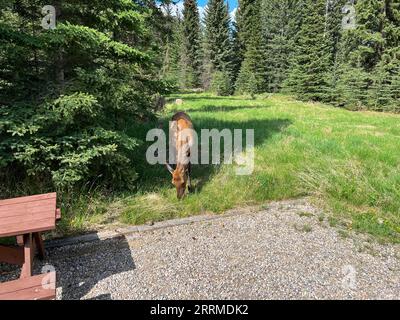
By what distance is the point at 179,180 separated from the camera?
6.12m

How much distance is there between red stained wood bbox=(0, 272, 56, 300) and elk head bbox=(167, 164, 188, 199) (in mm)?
3073

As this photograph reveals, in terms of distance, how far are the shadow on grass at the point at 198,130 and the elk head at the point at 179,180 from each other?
1.78ft

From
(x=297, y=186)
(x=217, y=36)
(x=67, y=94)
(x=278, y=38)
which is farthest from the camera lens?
(x=217, y=36)

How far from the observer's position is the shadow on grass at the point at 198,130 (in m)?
6.82

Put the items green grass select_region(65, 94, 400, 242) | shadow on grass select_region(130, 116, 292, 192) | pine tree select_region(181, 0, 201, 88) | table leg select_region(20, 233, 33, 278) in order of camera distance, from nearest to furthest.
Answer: table leg select_region(20, 233, 33, 278), green grass select_region(65, 94, 400, 242), shadow on grass select_region(130, 116, 292, 192), pine tree select_region(181, 0, 201, 88)

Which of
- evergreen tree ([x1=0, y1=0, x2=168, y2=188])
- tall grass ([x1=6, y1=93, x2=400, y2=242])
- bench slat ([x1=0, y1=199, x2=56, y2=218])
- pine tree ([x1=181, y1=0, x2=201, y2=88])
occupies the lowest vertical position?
tall grass ([x1=6, y1=93, x2=400, y2=242])

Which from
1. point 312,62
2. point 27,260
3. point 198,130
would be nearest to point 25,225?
point 27,260

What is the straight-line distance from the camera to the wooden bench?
10.8 feet

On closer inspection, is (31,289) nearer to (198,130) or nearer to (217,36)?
(198,130)

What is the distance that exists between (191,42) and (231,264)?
5092cm

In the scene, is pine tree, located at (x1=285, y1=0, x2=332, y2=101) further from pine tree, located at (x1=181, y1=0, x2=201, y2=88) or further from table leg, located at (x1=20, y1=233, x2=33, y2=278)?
table leg, located at (x1=20, y1=233, x2=33, y2=278)

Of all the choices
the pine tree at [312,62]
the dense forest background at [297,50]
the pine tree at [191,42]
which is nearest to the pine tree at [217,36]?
the dense forest background at [297,50]

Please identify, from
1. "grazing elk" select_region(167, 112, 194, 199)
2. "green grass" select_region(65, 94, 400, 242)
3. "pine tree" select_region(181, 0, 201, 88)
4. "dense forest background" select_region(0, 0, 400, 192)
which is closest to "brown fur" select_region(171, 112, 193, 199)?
"grazing elk" select_region(167, 112, 194, 199)
